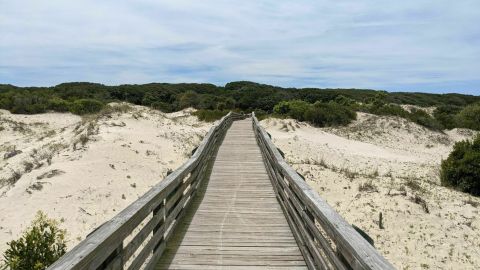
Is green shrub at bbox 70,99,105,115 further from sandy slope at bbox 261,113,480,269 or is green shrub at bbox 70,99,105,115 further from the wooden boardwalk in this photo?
the wooden boardwalk

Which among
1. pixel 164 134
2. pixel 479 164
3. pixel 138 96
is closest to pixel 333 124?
pixel 164 134

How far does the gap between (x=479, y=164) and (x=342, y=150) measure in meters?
10.7

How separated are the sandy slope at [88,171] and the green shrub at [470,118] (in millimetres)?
26706

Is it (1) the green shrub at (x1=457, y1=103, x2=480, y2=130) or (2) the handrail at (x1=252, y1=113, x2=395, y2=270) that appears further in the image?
(1) the green shrub at (x1=457, y1=103, x2=480, y2=130)

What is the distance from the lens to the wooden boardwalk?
5.26 meters

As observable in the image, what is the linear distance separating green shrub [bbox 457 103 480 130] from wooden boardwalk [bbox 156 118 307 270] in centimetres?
3226

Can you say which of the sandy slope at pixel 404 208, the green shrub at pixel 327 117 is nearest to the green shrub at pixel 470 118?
the green shrub at pixel 327 117

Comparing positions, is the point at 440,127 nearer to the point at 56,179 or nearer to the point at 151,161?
the point at 151,161

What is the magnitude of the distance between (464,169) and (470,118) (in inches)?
1116

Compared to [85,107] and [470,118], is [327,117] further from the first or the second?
[85,107]

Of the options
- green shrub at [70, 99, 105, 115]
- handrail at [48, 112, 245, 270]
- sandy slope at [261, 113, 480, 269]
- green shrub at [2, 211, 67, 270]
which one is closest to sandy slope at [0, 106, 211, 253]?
green shrub at [2, 211, 67, 270]

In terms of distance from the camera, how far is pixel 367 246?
3242mm

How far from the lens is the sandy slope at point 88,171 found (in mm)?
10258

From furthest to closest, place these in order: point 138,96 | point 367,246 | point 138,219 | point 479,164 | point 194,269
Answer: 1. point 138,96
2. point 479,164
3. point 194,269
4. point 138,219
5. point 367,246
